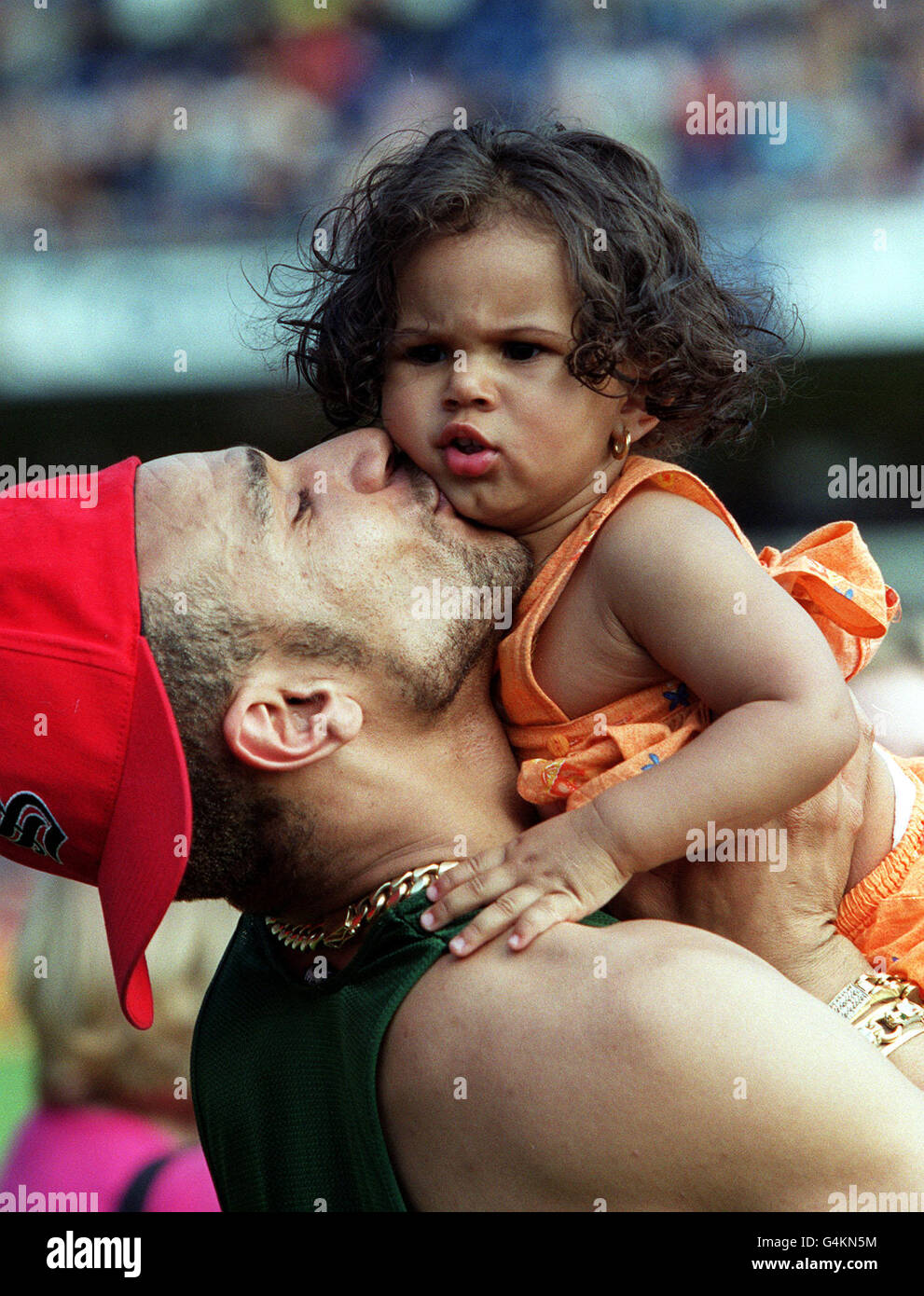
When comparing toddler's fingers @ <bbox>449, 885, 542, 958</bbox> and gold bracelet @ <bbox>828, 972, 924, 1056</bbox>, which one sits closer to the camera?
toddler's fingers @ <bbox>449, 885, 542, 958</bbox>

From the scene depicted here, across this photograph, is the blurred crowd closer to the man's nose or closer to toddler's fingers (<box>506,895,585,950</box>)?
the man's nose

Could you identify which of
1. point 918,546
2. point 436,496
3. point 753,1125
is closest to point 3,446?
point 918,546

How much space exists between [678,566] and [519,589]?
7.0 inches

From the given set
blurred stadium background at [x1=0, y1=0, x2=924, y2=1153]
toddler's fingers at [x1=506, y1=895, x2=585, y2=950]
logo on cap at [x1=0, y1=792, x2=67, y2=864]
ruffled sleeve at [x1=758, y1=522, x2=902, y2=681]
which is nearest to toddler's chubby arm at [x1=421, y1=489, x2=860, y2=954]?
toddler's fingers at [x1=506, y1=895, x2=585, y2=950]

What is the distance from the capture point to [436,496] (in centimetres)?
139

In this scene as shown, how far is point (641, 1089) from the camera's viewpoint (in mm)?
1113

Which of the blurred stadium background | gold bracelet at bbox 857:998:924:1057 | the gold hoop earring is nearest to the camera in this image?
gold bracelet at bbox 857:998:924:1057

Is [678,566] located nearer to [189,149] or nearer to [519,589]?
[519,589]

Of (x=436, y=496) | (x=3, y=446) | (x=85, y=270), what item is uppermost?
(x=85, y=270)

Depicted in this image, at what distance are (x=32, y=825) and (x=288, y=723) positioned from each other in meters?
0.28

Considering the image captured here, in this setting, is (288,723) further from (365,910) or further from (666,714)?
(666,714)

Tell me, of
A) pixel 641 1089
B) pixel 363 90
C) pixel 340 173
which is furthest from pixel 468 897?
pixel 363 90

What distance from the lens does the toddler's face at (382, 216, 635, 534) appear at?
1.36 metres

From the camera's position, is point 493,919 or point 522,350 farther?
point 522,350
